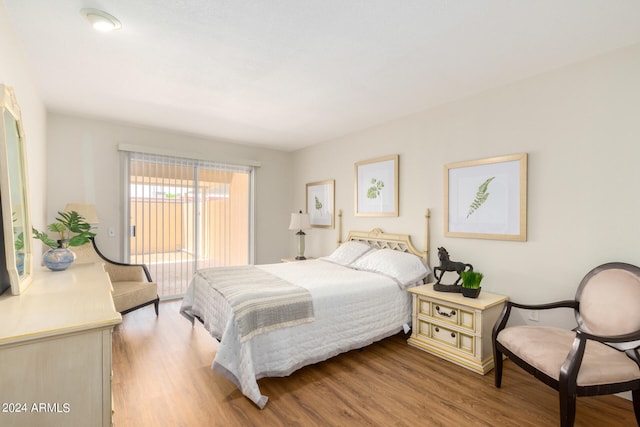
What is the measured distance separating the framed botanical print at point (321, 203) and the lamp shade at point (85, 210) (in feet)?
9.98

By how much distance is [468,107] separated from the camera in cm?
309

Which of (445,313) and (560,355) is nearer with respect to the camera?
(560,355)

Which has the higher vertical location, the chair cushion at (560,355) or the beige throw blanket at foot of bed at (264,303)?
the beige throw blanket at foot of bed at (264,303)

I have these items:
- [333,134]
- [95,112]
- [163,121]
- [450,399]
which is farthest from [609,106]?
[95,112]

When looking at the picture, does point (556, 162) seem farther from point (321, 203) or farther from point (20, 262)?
point (20, 262)

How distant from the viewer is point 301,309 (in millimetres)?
2400

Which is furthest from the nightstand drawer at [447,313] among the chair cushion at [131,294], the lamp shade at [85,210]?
the lamp shade at [85,210]

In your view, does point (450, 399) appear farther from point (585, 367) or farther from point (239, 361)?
point (239, 361)

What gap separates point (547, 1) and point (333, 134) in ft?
10.0

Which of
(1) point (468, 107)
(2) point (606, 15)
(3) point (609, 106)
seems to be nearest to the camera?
(2) point (606, 15)

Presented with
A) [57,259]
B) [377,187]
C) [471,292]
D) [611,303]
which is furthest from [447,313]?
[57,259]

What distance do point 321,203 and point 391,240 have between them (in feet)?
5.26

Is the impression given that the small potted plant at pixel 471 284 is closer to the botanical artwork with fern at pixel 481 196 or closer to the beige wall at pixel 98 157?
the botanical artwork with fern at pixel 481 196

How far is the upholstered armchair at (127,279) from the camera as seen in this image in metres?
3.39
